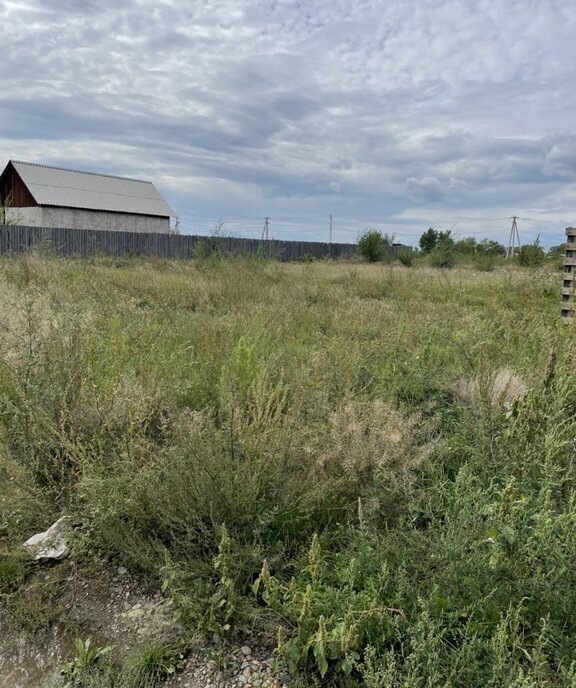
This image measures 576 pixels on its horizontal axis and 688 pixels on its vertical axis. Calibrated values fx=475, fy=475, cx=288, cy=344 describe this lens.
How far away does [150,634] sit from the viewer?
176 cm

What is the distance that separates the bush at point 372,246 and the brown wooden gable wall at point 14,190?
17849mm

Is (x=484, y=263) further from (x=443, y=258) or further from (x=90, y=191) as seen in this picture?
(x=90, y=191)

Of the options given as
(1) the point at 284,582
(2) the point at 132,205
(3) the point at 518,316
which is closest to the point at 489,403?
(1) the point at 284,582

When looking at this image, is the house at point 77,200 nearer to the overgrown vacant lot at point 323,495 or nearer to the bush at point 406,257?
the bush at point 406,257

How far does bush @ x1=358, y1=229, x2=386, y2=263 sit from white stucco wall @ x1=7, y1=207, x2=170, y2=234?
1146 centimetres

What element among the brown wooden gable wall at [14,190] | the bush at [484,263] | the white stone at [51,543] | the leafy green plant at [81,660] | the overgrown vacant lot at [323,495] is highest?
the brown wooden gable wall at [14,190]

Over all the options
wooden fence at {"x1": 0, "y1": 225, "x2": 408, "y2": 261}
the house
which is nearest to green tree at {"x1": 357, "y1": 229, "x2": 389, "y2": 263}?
wooden fence at {"x1": 0, "y1": 225, "x2": 408, "y2": 261}

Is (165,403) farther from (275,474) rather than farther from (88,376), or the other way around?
(275,474)

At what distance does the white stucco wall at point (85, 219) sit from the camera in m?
25.6

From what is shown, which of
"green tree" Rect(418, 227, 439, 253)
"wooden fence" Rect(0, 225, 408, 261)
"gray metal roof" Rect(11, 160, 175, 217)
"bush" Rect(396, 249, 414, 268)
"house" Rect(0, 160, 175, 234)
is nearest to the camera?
"wooden fence" Rect(0, 225, 408, 261)

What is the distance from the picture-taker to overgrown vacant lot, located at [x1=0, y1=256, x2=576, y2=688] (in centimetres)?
159

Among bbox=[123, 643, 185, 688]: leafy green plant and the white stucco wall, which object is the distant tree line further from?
bbox=[123, 643, 185, 688]: leafy green plant

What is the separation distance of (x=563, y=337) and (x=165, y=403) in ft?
10.3

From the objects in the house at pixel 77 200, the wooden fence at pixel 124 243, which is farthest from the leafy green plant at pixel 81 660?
the house at pixel 77 200
